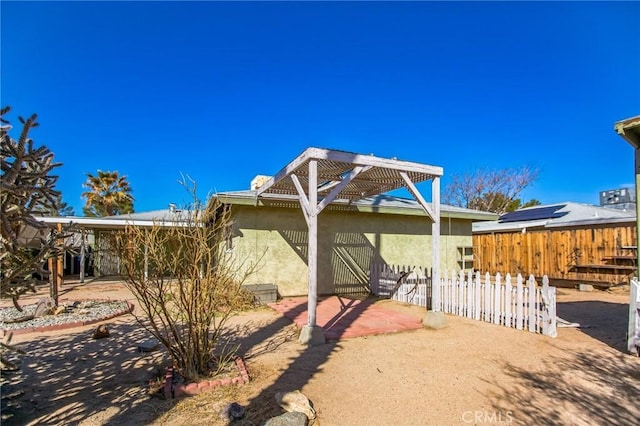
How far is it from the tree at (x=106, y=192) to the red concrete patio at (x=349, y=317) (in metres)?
20.8

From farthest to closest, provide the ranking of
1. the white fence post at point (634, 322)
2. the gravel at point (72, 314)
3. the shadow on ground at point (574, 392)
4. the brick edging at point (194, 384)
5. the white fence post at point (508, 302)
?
the gravel at point (72, 314), the white fence post at point (508, 302), the white fence post at point (634, 322), the brick edging at point (194, 384), the shadow on ground at point (574, 392)

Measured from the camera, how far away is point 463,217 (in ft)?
40.6

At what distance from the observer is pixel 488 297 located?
22.5 feet

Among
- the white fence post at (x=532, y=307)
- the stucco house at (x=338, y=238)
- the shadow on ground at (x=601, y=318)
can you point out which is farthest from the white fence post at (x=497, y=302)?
the stucco house at (x=338, y=238)

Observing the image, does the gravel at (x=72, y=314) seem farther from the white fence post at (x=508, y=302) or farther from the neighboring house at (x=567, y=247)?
the neighboring house at (x=567, y=247)

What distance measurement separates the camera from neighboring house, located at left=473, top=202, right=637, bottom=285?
11523mm

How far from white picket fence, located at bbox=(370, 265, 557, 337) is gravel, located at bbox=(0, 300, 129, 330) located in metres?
6.92

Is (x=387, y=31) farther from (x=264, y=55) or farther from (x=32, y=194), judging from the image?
(x=32, y=194)

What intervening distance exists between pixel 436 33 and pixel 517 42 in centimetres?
260

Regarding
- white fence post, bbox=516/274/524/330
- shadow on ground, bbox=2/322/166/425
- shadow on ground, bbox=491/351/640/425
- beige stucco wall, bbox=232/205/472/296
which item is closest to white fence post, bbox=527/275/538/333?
white fence post, bbox=516/274/524/330

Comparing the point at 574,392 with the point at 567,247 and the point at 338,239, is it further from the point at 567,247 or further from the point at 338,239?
the point at 567,247

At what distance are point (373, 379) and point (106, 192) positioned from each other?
2633cm

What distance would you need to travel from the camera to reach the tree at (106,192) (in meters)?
24.4

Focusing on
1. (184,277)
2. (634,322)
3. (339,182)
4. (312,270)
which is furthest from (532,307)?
(184,277)
